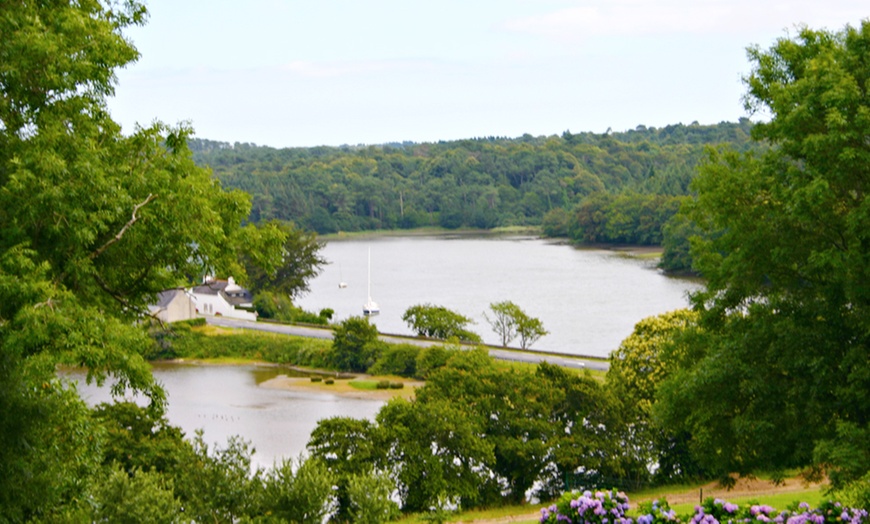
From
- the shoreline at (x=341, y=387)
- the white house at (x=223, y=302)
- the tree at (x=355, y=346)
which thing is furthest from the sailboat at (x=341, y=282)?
the shoreline at (x=341, y=387)

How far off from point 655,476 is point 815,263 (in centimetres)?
1143

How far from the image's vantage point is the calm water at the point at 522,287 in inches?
2275

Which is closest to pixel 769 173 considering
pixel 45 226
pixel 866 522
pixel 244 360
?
pixel 866 522

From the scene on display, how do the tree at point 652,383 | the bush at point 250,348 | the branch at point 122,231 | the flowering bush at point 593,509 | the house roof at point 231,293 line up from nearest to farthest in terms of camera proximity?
the flowering bush at point 593,509, the branch at point 122,231, the tree at point 652,383, the bush at point 250,348, the house roof at point 231,293

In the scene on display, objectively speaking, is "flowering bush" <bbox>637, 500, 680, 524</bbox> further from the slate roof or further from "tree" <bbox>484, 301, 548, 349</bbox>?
the slate roof

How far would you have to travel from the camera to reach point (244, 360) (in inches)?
2040

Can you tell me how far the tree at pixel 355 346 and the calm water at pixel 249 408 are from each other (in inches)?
129

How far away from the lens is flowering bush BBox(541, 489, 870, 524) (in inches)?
391

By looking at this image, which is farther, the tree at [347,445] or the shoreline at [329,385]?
the shoreline at [329,385]

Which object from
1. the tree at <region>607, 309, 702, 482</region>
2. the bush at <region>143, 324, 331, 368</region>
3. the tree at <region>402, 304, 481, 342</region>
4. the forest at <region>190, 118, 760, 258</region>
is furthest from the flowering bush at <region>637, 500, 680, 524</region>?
the forest at <region>190, 118, 760, 258</region>

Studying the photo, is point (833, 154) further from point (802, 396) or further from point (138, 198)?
point (138, 198)

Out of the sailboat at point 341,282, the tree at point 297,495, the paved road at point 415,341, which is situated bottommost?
the paved road at point 415,341

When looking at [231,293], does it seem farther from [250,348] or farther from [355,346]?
[355,346]

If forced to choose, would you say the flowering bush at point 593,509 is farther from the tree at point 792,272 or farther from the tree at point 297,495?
the tree at point 792,272
